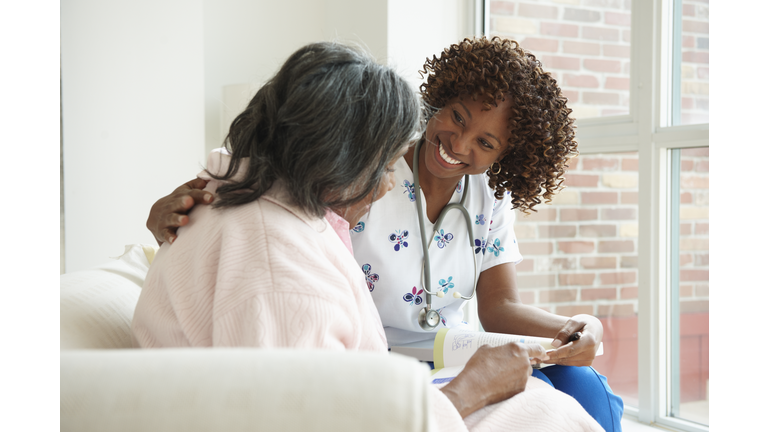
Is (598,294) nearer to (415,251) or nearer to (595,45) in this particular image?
(595,45)

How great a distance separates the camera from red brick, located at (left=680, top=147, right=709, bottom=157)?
6.40 ft

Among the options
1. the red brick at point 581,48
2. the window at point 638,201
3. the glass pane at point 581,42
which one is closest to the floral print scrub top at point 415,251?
the window at point 638,201

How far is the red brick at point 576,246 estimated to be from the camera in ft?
8.02

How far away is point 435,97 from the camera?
1.68 metres

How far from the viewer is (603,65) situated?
238 cm

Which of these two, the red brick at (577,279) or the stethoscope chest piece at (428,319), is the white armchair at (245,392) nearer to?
the stethoscope chest piece at (428,319)

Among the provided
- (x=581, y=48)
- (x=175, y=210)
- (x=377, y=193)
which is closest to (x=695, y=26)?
(x=581, y=48)

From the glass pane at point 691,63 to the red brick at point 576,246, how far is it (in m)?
0.62

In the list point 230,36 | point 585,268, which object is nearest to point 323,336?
point 585,268

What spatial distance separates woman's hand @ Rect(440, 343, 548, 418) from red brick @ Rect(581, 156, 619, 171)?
1.37 metres

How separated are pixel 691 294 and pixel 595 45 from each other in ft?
3.45

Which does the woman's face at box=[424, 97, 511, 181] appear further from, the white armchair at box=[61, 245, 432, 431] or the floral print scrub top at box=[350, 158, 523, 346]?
the white armchair at box=[61, 245, 432, 431]
